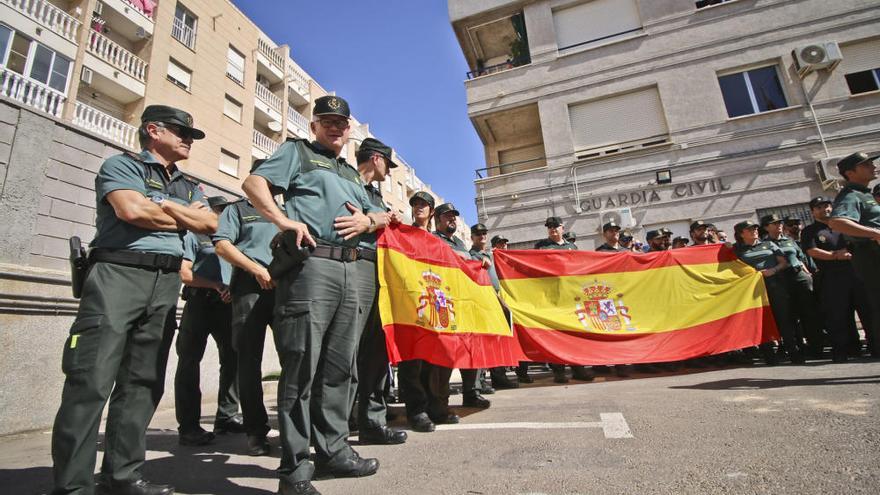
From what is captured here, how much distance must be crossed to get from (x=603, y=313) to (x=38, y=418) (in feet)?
22.3

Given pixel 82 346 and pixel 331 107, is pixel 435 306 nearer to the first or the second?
pixel 331 107

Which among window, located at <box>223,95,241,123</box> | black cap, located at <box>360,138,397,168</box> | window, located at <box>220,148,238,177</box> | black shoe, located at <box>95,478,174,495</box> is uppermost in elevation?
window, located at <box>223,95,241,123</box>

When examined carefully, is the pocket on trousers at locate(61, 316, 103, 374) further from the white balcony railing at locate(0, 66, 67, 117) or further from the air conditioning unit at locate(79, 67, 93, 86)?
the air conditioning unit at locate(79, 67, 93, 86)

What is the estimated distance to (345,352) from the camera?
7.70 ft

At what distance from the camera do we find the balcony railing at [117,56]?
15.2 m

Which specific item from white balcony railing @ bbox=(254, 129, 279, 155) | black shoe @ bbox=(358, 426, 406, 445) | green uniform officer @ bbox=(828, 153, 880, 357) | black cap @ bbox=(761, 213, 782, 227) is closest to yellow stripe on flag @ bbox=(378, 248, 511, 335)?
black shoe @ bbox=(358, 426, 406, 445)

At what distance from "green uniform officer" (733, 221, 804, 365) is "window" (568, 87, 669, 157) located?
7.36 m

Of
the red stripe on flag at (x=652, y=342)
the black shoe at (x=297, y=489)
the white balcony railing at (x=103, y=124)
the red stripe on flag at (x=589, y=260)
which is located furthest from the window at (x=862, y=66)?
the white balcony railing at (x=103, y=124)

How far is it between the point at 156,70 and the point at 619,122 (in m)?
17.8

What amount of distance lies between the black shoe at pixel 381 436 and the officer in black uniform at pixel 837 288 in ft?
17.7

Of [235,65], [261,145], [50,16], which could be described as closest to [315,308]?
[50,16]

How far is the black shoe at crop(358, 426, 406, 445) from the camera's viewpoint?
9.49 feet

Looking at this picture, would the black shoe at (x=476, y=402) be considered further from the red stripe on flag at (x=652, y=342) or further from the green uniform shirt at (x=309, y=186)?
the green uniform shirt at (x=309, y=186)

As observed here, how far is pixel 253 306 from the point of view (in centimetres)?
326
